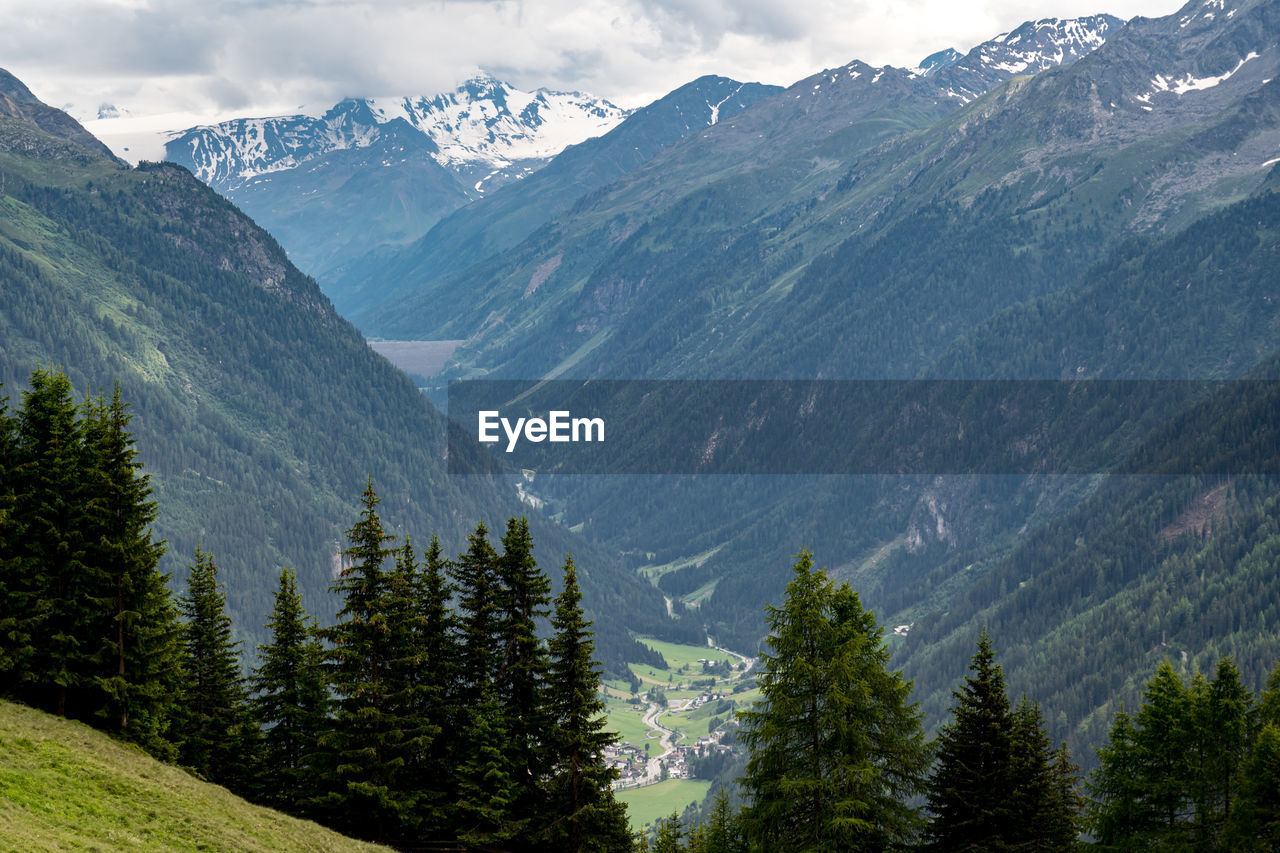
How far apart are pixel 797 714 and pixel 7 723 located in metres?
35.4

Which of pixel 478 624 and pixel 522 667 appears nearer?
pixel 522 667

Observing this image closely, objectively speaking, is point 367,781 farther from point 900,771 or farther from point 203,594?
point 900,771

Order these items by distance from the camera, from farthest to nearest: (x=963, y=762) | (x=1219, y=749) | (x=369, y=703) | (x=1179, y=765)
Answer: (x=369, y=703)
(x=1179, y=765)
(x=1219, y=749)
(x=963, y=762)

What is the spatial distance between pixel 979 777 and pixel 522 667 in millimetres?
24003

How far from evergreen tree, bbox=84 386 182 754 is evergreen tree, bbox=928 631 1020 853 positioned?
1583 inches

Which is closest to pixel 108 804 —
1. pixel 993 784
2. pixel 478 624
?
pixel 478 624

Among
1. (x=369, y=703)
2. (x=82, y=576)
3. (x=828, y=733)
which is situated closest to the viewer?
(x=828, y=733)

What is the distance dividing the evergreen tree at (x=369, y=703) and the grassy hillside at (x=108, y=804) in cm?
482

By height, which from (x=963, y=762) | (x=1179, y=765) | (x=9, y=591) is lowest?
(x=1179, y=765)

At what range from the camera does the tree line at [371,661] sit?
68.7 metres

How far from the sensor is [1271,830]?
193 feet

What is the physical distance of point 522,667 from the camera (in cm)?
7106

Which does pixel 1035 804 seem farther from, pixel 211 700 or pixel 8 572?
pixel 8 572

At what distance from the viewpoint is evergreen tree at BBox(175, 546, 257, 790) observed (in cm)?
7862
